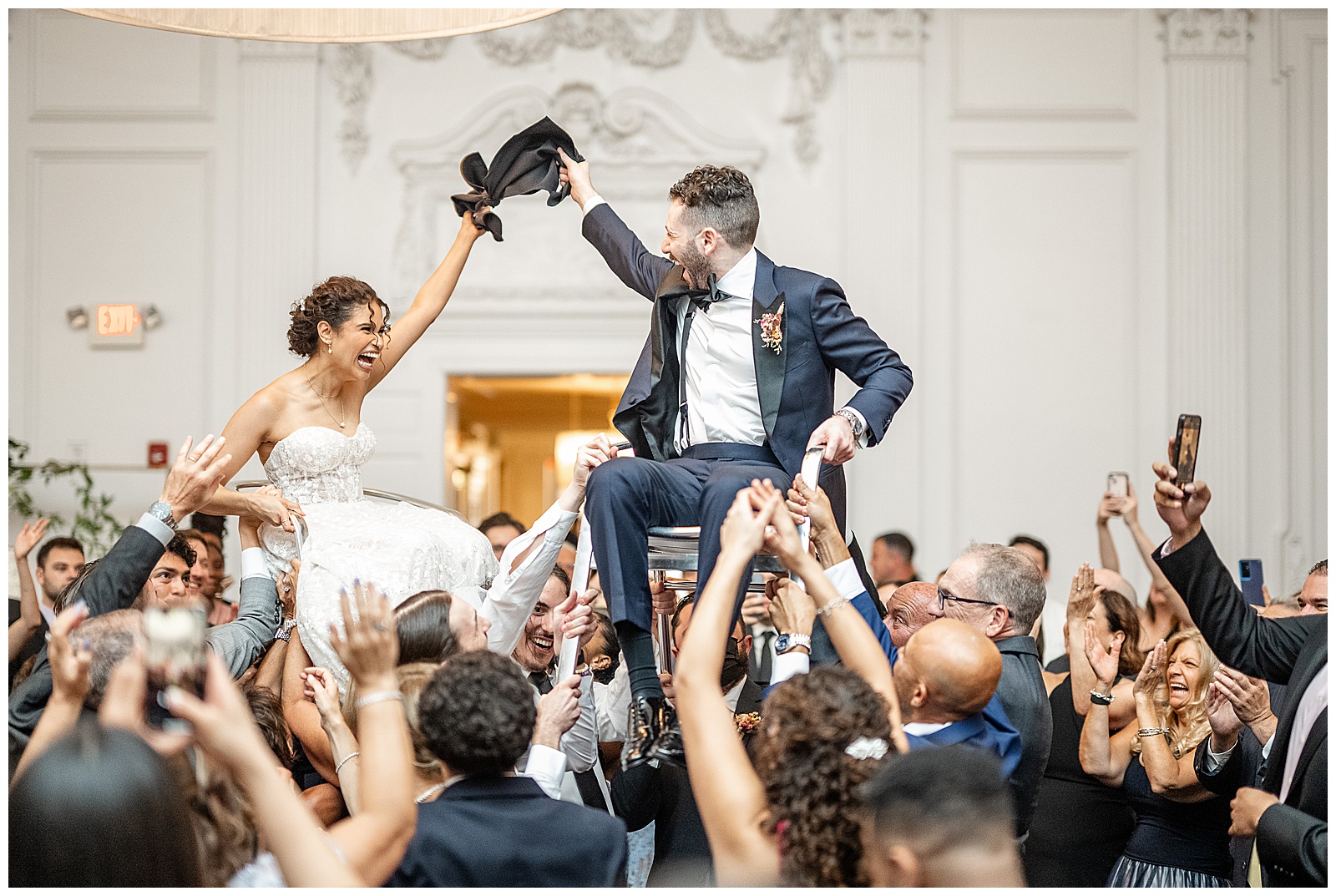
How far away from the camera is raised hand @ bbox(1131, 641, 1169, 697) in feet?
10.3

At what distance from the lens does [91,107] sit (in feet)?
26.5

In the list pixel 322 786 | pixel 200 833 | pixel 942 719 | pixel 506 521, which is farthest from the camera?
pixel 506 521

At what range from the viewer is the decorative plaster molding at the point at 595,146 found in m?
8.02

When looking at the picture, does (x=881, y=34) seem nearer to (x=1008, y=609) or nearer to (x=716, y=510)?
(x=1008, y=609)

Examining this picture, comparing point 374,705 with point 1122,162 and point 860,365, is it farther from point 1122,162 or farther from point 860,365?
point 1122,162

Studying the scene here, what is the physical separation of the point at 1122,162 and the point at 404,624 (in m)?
6.80

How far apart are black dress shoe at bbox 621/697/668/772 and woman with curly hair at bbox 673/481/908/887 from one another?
43cm

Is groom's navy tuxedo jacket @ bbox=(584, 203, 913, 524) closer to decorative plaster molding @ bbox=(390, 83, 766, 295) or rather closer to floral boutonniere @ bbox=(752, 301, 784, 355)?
floral boutonniere @ bbox=(752, 301, 784, 355)

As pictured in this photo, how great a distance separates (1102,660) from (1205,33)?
20.2 feet

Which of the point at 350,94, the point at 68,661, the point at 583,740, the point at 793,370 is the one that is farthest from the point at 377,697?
the point at 350,94

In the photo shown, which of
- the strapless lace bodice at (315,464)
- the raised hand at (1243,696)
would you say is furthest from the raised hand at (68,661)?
the raised hand at (1243,696)

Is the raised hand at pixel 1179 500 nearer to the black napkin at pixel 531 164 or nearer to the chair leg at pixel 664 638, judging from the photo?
the chair leg at pixel 664 638

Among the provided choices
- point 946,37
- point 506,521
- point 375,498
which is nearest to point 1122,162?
point 946,37

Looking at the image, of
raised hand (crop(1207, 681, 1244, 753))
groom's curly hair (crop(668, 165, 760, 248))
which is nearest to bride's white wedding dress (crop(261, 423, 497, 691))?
groom's curly hair (crop(668, 165, 760, 248))
